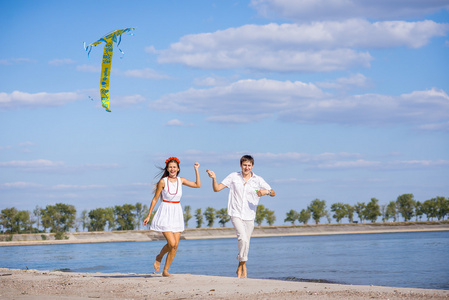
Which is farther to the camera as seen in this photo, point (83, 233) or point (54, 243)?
point (83, 233)

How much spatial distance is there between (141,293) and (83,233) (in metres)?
108

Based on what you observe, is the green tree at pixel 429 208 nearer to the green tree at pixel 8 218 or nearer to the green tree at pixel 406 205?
the green tree at pixel 406 205

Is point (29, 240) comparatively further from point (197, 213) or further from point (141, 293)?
point (141, 293)

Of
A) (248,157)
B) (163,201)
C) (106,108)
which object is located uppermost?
(106,108)

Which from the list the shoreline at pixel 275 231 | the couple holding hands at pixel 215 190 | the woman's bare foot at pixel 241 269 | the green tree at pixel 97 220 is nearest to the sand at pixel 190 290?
the couple holding hands at pixel 215 190

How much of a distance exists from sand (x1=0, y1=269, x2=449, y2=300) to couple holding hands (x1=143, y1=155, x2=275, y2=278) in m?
1.06

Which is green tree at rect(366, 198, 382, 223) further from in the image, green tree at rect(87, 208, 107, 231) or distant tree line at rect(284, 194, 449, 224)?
green tree at rect(87, 208, 107, 231)

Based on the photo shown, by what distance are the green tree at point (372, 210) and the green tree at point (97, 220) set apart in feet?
219

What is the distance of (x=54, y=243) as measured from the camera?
99.8 m

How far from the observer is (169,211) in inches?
466

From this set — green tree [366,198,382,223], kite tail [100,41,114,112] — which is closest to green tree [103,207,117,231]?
green tree [366,198,382,223]

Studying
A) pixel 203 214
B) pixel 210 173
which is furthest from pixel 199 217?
pixel 210 173

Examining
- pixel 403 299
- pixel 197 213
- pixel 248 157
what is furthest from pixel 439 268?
pixel 197 213

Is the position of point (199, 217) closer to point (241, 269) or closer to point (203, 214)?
point (203, 214)
